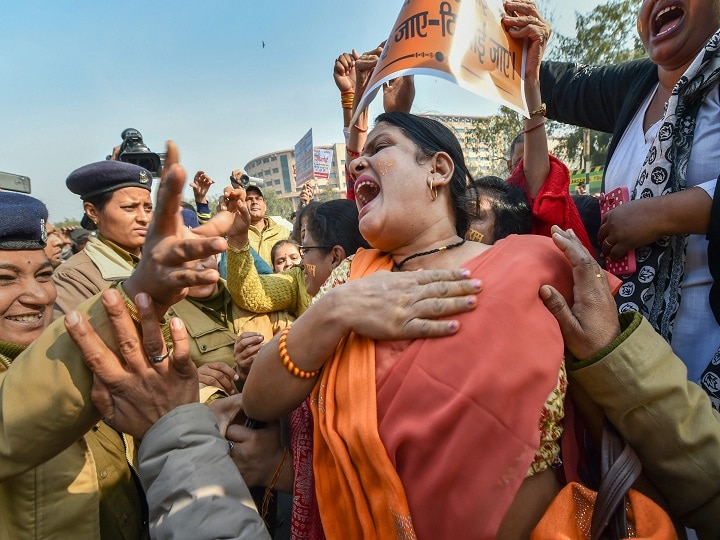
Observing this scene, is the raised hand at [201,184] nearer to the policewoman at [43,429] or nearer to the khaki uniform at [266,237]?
the khaki uniform at [266,237]

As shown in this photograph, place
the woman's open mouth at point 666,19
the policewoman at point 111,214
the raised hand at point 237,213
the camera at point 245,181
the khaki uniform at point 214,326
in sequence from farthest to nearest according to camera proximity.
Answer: the camera at point 245,181 → the policewoman at point 111,214 → the raised hand at point 237,213 → the khaki uniform at point 214,326 → the woman's open mouth at point 666,19

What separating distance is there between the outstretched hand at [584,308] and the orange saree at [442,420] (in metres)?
0.07

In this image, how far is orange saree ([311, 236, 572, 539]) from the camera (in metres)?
1.04

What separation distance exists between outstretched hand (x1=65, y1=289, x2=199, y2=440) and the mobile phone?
5.44 ft

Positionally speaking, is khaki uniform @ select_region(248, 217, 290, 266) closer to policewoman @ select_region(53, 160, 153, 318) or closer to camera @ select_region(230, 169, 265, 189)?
camera @ select_region(230, 169, 265, 189)

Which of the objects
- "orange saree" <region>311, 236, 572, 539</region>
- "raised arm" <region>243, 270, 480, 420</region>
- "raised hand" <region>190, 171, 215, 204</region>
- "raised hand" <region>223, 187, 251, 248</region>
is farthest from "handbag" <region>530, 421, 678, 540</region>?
"raised hand" <region>190, 171, 215, 204</region>

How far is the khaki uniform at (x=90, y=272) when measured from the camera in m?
2.57

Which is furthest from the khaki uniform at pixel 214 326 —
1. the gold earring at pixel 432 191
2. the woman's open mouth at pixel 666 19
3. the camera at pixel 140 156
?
the woman's open mouth at pixel 666 19

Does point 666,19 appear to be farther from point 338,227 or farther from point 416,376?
point 416,376

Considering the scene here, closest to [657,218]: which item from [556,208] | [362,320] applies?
[556,208]

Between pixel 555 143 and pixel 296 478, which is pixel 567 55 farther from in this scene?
pixel 296 478

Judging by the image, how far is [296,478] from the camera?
4.71 feet

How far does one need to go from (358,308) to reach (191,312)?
5.58 ft

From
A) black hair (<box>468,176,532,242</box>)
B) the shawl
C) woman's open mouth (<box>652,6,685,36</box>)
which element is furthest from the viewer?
black hair (<box>468,176,532,242</box>)
